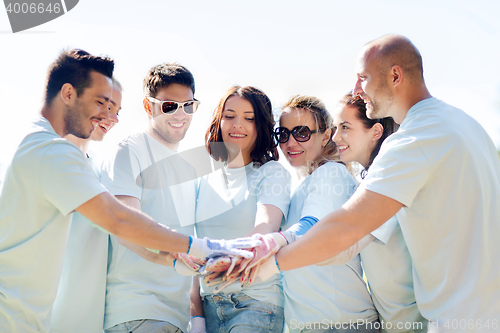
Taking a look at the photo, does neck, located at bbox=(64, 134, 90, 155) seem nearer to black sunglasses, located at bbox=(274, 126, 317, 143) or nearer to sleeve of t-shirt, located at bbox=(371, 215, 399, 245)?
black sunglasses, located at bbox=(274, 126, 317, 143)

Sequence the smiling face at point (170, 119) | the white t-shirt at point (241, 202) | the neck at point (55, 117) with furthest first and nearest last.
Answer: the smiling face at point (170, 119)
the white t-shirt at point (241, 202)
the neck at point (55, 117)

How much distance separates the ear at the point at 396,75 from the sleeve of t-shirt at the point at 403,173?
2.41 ft

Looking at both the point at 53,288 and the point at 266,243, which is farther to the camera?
the point at 266,243

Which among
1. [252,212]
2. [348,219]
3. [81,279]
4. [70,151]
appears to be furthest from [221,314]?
[70,151]

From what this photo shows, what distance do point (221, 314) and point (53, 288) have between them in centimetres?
160

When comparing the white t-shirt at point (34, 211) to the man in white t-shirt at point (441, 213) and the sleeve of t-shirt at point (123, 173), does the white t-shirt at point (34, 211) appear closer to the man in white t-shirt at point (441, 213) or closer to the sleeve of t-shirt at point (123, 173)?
the sleeve of t-shirt at point (123, 173)

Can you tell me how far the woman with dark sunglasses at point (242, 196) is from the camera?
159 inches

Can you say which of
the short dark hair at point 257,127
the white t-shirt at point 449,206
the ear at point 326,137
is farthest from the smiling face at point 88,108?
the white t-shirt at point 449,206

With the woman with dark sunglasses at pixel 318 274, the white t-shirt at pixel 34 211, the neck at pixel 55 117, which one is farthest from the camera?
the woman with dark sunglasses at pixel 318 274

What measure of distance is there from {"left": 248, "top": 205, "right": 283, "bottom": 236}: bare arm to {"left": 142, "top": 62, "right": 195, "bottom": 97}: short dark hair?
175 centimetres

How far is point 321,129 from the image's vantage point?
4961 millimetres

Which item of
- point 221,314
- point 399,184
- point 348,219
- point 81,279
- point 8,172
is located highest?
point 8,172

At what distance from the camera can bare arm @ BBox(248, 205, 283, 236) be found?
4059 millimetres

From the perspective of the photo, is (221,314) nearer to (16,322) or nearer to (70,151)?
(16,322)
